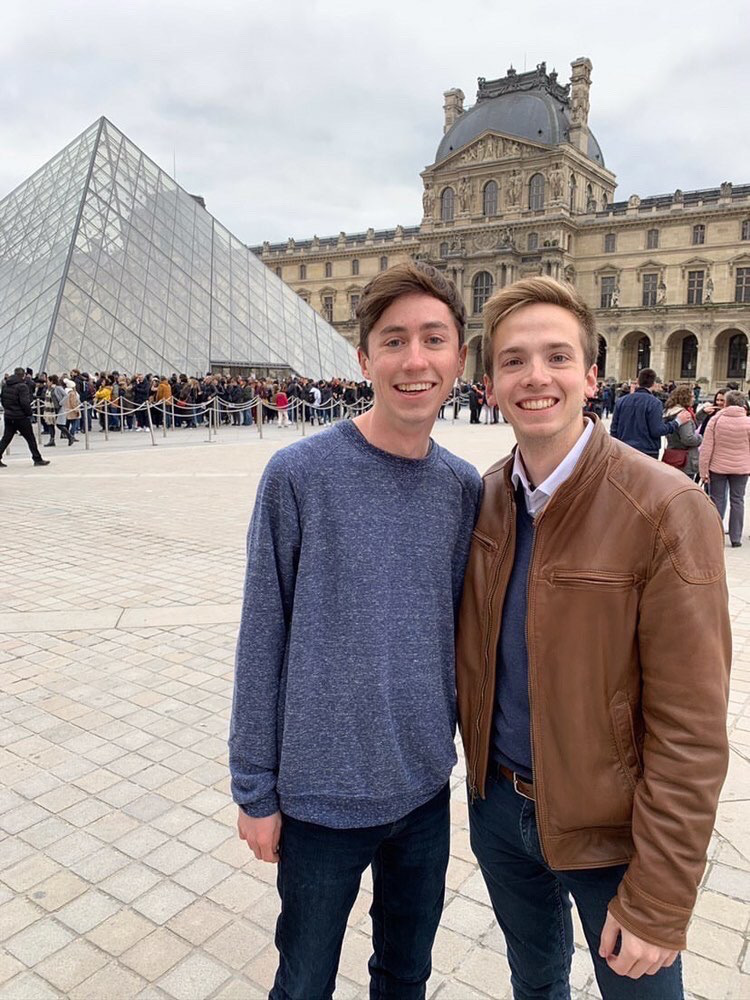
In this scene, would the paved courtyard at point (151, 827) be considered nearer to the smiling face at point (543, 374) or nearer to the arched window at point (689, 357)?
the smiling face at point (543, 374)

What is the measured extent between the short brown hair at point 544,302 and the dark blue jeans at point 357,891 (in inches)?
40.3

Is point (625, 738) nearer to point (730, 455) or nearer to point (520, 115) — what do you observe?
point (730, 455)

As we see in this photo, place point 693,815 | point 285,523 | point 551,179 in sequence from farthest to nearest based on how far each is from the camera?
point 551,179
point 285,523
point 693,815

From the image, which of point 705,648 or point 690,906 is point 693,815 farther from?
point 705,648

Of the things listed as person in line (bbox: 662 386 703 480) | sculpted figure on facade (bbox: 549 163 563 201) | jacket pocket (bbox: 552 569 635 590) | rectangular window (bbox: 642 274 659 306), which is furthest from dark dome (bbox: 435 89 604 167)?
jacket pocket (bbox: 552 569 635 590)

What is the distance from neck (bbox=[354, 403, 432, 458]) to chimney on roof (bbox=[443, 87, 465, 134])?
6645cm

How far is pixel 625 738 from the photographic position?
129 centimetres

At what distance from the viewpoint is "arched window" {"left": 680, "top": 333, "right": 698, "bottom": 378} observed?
158 ft

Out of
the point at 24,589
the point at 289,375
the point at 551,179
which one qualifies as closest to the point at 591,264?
the point at 551,179

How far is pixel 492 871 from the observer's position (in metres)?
1.57

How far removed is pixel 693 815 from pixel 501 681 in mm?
420

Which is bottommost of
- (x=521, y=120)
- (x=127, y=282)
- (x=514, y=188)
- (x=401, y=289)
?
(x=401, y=289)

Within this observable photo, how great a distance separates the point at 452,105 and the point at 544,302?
6724 centimetres

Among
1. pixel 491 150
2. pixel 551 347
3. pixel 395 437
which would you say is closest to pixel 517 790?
pixel 395 437
